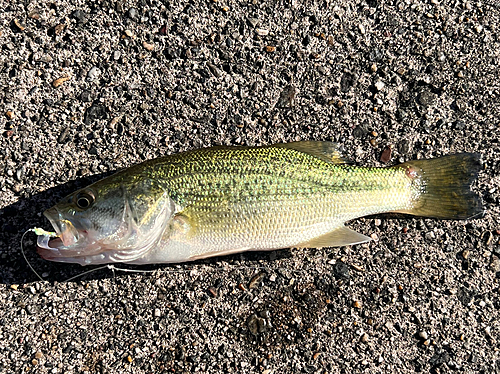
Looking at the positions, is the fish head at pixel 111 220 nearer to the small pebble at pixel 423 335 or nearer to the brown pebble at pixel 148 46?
the brown pebble at pixel 148 46

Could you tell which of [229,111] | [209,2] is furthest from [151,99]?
[209,2]

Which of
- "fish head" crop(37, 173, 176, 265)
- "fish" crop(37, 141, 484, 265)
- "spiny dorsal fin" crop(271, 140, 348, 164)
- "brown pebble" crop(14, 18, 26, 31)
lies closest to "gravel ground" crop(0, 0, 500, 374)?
"brown pebble" crop(14, 18, 26, 31)

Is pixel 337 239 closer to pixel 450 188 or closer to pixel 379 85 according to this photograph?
pixel 450 188

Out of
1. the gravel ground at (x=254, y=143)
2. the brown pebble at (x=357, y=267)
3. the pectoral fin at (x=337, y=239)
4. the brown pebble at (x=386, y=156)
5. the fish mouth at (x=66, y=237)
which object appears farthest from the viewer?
the brown pebble at (x=386, y=156)

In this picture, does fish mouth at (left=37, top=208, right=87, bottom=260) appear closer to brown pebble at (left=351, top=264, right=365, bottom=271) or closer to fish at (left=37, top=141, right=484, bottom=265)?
fish at (left=37, top=141, right=484, bottom=265)

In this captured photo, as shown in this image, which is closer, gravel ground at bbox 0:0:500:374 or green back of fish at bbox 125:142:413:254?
green back of fish at bbox 125:142:413:254

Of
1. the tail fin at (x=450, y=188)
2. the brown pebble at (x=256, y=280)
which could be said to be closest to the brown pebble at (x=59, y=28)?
the brown pebble at (x=256, y=280)
